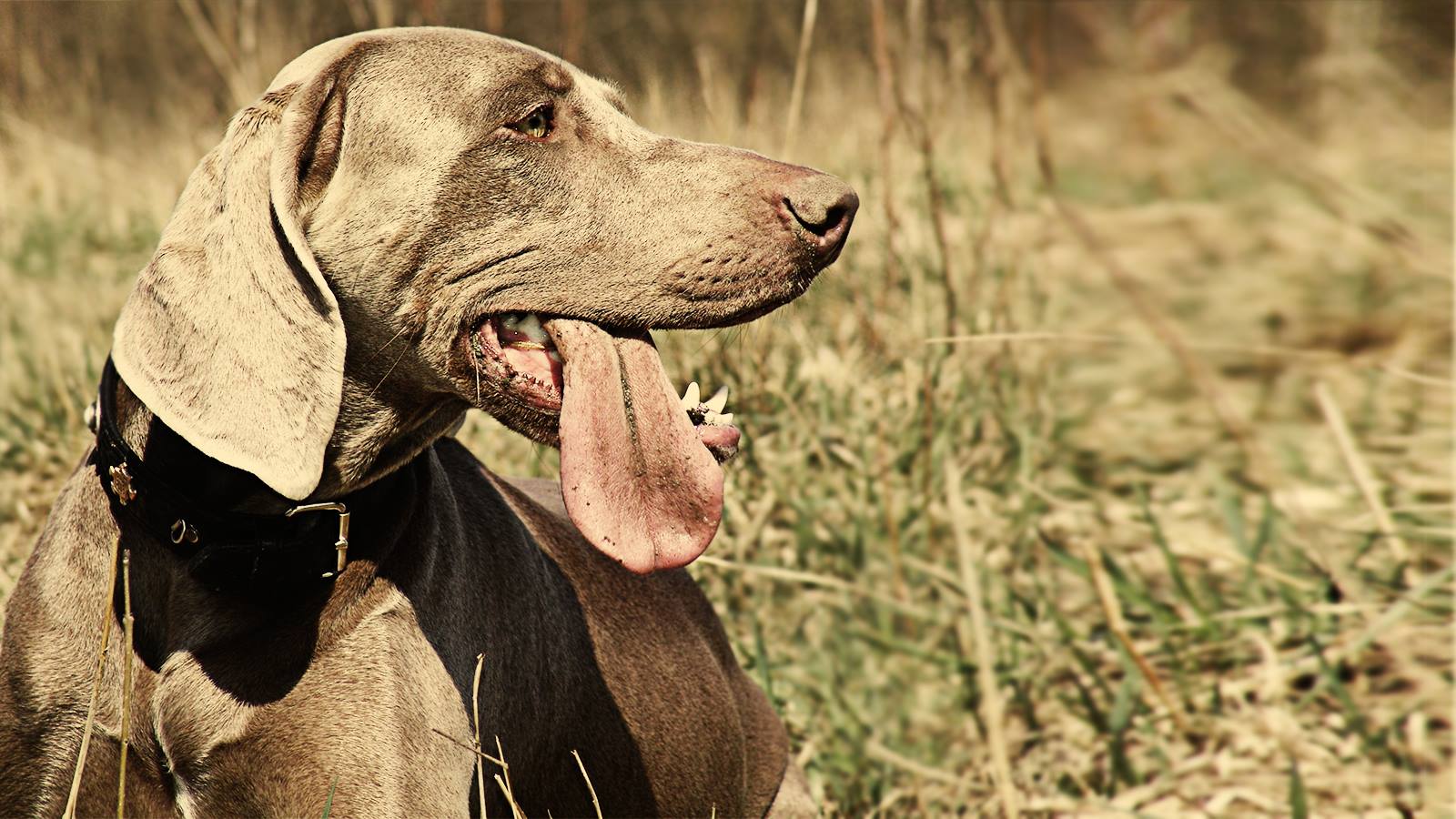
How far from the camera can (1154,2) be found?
1.18m

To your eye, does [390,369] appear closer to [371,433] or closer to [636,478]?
[371,433]

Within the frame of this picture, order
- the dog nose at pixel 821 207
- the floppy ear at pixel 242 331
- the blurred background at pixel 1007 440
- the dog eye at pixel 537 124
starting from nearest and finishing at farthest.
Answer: the floppy ear at pixel 242 331 < the dog nose at pixel 821 207 < the dog eye at pixel 537 124 < the blurred background at pixel 1007 440

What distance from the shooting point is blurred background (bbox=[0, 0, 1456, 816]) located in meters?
3.70

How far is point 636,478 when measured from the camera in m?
2.49

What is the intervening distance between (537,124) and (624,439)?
0.59m

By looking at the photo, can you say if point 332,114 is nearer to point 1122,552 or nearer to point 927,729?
point 927,729

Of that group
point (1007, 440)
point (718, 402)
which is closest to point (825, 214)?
point (718, 402)

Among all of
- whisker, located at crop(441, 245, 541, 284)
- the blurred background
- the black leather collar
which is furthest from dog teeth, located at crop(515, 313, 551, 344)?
the blurred background

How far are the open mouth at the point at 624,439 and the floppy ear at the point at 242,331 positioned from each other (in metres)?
0.33

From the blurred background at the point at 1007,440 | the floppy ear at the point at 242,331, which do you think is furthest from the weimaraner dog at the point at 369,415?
the blurred background at the point at 1007,440

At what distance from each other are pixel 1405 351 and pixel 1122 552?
6.27 feet

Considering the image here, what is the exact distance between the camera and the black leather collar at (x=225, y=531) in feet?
7.88

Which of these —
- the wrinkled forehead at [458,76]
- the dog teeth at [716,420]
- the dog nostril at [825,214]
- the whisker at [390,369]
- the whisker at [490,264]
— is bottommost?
the dog teeth at [716,420]

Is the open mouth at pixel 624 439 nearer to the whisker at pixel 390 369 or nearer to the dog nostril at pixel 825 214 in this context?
the whisker at pixel 390 369
